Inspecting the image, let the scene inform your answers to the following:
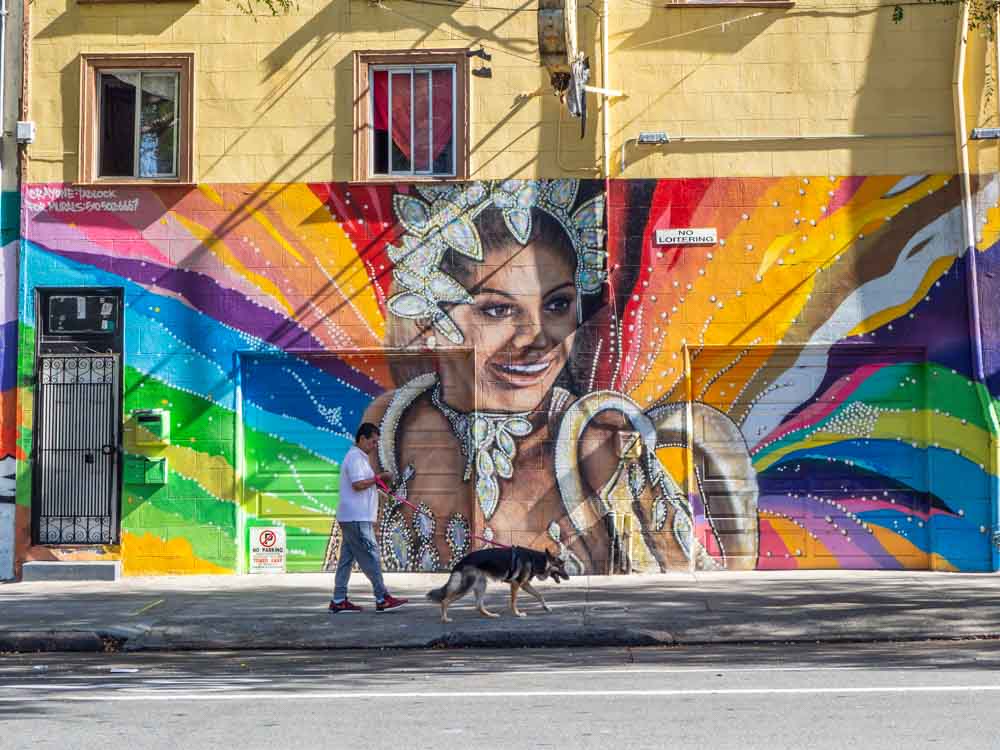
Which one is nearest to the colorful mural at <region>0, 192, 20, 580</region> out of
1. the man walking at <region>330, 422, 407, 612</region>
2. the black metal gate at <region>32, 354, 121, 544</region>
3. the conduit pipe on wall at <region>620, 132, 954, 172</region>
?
the black metal gate at <region>32, 354, 121, 544</region>

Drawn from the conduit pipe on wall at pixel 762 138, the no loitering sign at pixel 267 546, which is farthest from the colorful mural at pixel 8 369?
the conduit pipe on wall at pixel 762 138

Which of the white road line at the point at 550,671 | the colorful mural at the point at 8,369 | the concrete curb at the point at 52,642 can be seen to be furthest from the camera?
the colorful mural at the point at 8,369

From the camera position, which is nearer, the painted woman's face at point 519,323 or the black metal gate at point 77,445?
the painted woman's face at point 519,323

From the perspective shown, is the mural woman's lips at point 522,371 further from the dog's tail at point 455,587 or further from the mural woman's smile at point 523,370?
the dog's tail at point 455,587

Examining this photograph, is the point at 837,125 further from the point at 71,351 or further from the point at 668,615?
the point at 71,351

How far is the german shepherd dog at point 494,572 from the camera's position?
12.4 m

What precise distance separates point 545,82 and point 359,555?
604 centimetres

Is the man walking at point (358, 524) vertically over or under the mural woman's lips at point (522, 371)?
under

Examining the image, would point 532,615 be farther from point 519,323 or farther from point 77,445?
point 77,445

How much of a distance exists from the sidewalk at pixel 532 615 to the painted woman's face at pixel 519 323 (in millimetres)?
2290

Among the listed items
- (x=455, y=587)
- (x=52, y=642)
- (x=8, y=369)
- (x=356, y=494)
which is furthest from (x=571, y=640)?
(x=8, y=369)

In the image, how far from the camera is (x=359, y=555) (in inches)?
525

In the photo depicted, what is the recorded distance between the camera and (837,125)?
633 inches

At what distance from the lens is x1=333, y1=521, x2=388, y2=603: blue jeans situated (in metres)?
13.3
